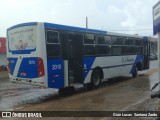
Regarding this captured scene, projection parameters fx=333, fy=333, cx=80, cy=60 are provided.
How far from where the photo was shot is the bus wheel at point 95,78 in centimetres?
1688

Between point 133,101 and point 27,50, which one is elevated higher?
point 27,50

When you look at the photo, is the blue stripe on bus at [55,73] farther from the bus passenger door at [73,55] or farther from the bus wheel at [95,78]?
the bus wheel at [95,78]

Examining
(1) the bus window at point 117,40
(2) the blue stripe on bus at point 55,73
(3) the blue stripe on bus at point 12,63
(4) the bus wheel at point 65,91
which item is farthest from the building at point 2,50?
(2) the blue stripe on bus at point 55,73

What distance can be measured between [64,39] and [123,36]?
6576 mm

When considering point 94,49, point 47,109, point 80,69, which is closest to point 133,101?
point 47,109

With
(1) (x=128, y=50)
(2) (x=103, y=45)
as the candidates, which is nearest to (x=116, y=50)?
(2) (x=103, y=45)

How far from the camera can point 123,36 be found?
2025cm

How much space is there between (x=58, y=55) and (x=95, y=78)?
359cm

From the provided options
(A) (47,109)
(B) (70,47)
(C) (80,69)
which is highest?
(B) (70,47)

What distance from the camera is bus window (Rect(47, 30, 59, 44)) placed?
13.6 metres

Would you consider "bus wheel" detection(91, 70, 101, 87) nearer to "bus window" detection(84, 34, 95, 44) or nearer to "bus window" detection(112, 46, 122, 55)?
"bus window" detection(84, 34, 95, 44)

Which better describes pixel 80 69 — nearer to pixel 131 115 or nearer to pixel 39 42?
pixel 39 42

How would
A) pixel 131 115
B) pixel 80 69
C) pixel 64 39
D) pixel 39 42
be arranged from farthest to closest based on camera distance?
1. pixel 80 69
2. pixel 64 39
3. pixel 39 42
4. pixel 131 115

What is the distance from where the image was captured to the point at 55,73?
13852 mm
